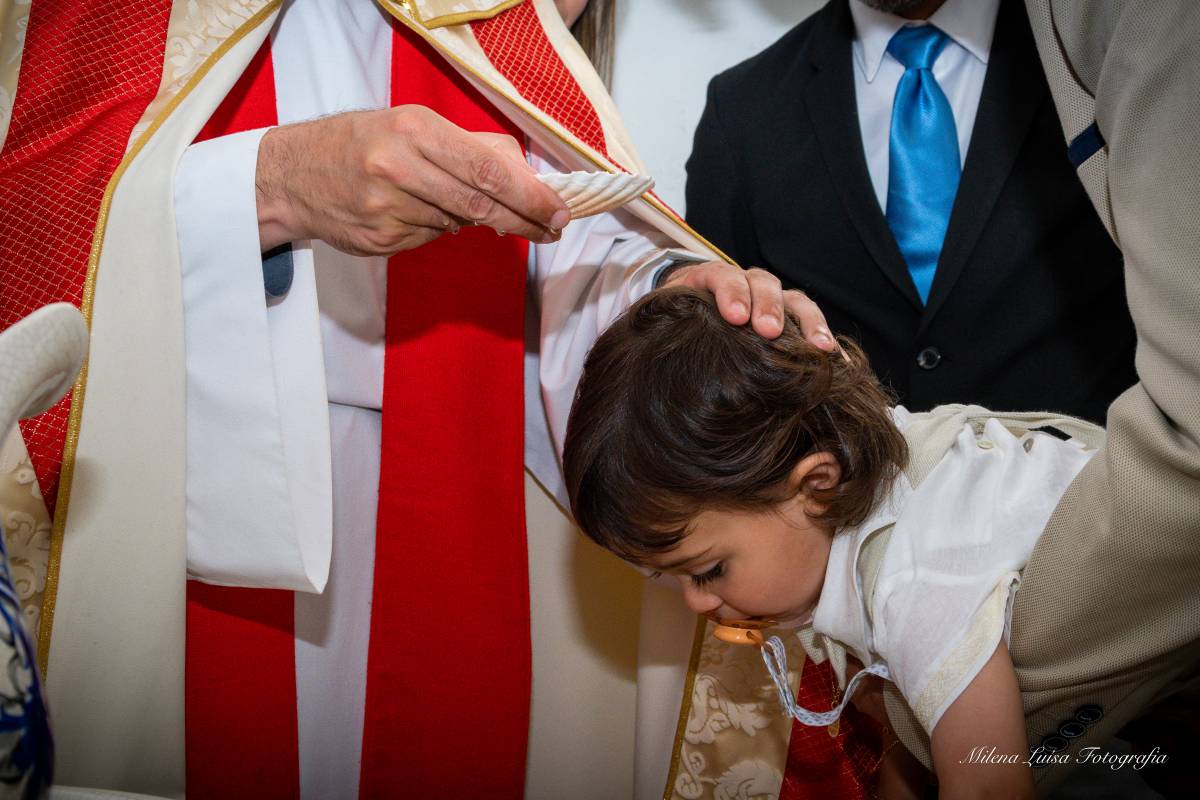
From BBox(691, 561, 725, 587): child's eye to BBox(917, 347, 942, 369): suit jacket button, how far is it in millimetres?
868

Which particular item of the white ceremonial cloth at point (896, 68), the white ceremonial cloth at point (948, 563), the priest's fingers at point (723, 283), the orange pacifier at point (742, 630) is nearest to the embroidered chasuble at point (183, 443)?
A: the priest's fingers at point (723, 283)

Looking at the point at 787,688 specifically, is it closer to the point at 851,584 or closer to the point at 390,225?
the point at 851,584

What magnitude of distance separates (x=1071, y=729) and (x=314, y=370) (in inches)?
40.6

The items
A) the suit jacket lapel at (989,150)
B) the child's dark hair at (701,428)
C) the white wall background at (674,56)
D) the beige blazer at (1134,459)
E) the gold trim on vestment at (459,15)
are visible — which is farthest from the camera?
the white wall background at (674,56)

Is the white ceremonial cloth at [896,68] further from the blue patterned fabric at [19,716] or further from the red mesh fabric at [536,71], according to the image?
the blue patterned fabric at [19,716]

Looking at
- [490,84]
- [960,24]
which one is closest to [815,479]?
[490,84]

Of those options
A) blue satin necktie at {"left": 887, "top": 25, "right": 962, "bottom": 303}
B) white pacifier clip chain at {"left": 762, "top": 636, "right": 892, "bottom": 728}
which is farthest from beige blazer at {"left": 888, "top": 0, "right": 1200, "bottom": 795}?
blue satin necktie at {"left": 887, "top": 25, "right": 962, "bottom": 303}

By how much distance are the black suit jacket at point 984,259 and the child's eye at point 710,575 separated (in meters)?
0.87

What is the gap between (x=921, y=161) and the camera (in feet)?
6.68

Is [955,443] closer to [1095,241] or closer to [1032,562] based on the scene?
[1032,562]

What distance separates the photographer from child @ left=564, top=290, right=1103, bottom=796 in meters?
1.21

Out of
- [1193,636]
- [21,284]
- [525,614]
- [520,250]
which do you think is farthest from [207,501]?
[1193,636]

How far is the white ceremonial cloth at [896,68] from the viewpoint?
2.02m

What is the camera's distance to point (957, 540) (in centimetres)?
124
